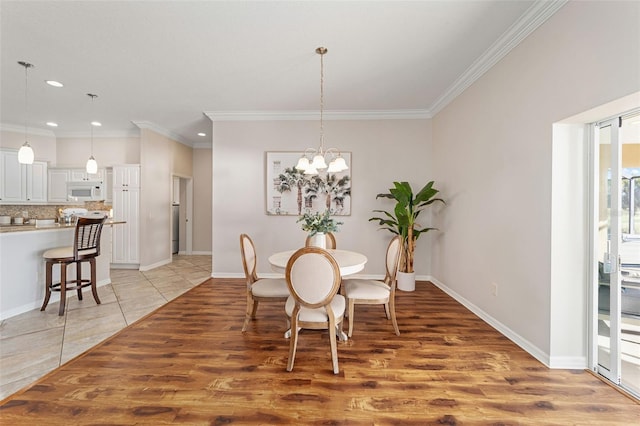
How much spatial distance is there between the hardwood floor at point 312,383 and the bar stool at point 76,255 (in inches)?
49.8

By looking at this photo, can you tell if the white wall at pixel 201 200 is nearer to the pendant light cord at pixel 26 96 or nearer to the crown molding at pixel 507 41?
the pendant light cord at pixel 26 96

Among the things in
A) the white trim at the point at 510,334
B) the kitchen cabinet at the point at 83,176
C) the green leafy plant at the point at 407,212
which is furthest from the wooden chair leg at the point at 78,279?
the white trim at the point at 510,334

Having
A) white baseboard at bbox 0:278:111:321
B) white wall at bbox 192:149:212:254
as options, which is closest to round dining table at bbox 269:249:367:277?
white baseboard at bbox 0:278:111:321

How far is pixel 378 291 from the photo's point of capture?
2621 millimetres

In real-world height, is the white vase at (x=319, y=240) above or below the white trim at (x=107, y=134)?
below

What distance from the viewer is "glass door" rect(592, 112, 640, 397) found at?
184 cm

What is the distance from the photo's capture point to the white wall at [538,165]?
68.3 inches

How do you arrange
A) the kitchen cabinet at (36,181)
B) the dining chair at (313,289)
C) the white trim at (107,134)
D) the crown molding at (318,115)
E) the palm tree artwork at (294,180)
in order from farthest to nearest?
the white trim at (107,134) → the kitchen cabinet at (36,181) → the palm tree artwork at (294,180) → the crown molding at (318,115) → the dining chair at (313,289)

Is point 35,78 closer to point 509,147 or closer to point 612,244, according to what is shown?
point 509,147

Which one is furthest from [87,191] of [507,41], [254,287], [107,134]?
[507,41]

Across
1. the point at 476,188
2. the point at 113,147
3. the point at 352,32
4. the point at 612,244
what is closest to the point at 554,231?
the point at 612,244

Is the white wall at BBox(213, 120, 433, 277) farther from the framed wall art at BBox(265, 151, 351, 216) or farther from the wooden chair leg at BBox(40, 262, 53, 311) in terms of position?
the wooden chair leg at BBox(40, 262, 53, 311)

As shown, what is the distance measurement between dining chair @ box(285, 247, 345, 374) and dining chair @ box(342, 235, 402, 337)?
54cm

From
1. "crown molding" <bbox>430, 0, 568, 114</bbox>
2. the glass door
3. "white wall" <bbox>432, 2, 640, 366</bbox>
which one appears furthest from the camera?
"crown molding" <bbox>430, 0, 568, 114</bbox>
